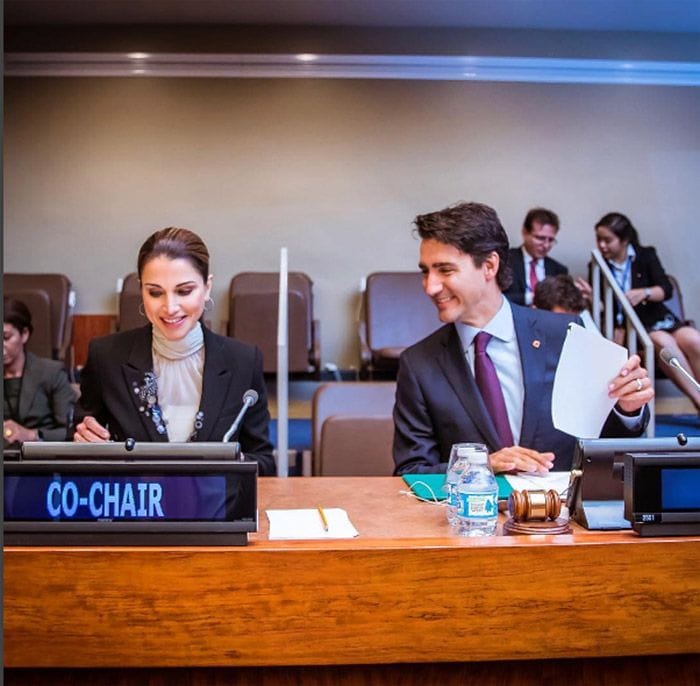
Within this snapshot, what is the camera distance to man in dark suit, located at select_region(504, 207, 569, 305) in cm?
488

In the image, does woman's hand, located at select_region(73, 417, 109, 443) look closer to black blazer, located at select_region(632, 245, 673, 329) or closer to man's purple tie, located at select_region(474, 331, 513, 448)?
man's purple tie, located at select_region(474, 331, 513, 448)

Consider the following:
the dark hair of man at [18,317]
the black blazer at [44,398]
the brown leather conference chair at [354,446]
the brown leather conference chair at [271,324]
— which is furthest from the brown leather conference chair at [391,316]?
the brown leather conference chair at [354,446]

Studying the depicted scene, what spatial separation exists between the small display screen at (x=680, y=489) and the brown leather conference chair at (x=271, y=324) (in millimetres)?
3667

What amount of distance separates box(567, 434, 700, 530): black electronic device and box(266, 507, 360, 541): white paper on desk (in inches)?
13.9

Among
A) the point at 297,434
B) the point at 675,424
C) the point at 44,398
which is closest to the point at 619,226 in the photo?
the point at 675,424

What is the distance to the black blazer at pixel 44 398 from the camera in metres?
3.74

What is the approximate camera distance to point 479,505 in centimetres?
135

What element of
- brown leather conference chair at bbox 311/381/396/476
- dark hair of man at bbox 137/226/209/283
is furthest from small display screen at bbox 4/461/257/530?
brown leather conference chair at bbox 311/381/396/476

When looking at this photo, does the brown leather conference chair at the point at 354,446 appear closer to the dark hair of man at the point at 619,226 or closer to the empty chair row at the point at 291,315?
the empty chair row at the point at 291,315

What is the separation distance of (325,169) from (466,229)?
3775 mm

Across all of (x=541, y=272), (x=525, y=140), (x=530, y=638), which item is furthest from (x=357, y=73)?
(x=530, y=638)

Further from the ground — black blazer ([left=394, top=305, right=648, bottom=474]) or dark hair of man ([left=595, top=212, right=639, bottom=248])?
dark hair of man ([left=595, top=212, right=639, bottom=248])

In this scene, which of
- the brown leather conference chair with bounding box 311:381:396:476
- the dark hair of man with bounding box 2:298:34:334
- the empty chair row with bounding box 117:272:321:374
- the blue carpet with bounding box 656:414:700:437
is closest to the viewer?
the brown leather conference chair with bounding box 311:381:396:476

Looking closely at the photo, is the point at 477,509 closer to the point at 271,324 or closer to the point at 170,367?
the point at 170,367
